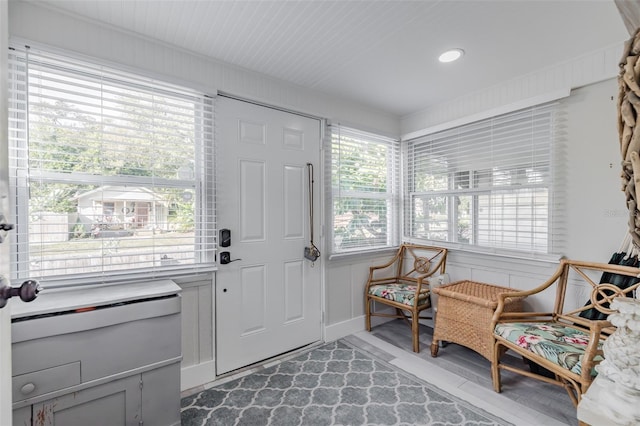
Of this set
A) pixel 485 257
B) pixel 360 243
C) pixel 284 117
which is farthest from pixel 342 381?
pixel 284 117

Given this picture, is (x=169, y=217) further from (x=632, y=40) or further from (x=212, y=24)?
(x=632, y=40)

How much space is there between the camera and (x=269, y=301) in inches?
103

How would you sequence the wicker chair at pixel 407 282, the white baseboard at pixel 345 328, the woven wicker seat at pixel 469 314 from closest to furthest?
1. the woven wicker seat at pixel 469 314
2. the wicker chair at pixel 407 282
3. the white baseboard at pixel 345 328

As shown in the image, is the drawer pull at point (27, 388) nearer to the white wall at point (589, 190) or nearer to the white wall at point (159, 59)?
the white wall at point (159, 59)

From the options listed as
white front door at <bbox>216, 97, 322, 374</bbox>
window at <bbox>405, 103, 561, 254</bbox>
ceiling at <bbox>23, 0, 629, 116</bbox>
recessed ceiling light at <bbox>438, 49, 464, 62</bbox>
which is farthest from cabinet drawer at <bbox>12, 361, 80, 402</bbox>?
window at <bbox>405, 103, 561, 254</bbox>

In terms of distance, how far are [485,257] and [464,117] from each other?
1.38m

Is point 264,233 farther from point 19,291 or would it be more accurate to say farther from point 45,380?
point 19,291

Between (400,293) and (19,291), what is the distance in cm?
271

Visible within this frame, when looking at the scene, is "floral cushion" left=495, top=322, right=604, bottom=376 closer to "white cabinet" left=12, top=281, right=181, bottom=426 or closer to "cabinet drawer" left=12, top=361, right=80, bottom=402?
"white cabinet" left=12, top=281, right=181, bottom=426

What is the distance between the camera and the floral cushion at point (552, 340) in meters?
1.69

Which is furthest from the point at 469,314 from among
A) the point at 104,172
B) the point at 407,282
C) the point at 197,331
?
the point at 104,172

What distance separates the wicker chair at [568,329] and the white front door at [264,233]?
158cm

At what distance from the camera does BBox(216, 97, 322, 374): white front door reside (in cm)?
238

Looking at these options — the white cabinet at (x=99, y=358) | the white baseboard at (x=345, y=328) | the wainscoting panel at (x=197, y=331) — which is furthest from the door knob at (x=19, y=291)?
the white baseboard at (x=345, y=328)
